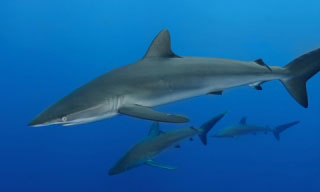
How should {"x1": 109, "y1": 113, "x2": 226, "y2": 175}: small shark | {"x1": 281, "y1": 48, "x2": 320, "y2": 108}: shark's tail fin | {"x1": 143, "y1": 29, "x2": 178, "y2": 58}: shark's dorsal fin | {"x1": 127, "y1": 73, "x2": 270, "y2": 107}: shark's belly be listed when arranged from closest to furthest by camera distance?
{"x1": 127, "y1": 73, "x2": 270, "y2": 107}: shark's belly
{"x1": 143, "y1": 29, "x2": 178, "y2": 58}: shark's dorsal fin
{"x1": 281, "y1": 48, "x2": 320, "y2": 108}: shark's tail fin
{"x1": 109, "y1": 113, "x2": 226, "y2": 175}: small shark

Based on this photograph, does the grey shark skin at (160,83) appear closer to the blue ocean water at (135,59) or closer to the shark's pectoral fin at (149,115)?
the shark's pectoral fin at (149,115)

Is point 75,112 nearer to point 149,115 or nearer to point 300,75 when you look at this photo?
point 149,115

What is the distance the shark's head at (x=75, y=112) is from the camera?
8.28 feet

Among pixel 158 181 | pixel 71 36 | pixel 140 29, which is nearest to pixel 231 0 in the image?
pixel 140 29

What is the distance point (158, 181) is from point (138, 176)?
75 centimetres

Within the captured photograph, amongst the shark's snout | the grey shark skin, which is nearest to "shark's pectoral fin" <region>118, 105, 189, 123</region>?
the grey shark skin

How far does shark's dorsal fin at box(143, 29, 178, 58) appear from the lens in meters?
3.44

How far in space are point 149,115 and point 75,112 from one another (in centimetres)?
55

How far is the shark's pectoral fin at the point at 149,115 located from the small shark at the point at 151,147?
2.19 m

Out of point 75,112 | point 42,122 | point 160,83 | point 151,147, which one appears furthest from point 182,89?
point 151,147

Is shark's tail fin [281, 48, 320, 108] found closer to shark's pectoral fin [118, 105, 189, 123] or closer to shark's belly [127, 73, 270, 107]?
shark's belly [127, 73, 270, 107]

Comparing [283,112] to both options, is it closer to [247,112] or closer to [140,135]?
[247,112]

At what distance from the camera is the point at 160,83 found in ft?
10.2

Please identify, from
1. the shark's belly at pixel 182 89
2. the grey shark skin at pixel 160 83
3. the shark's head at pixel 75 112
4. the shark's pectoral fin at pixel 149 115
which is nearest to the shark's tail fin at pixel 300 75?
the grey shark skin at pixel 160 83
